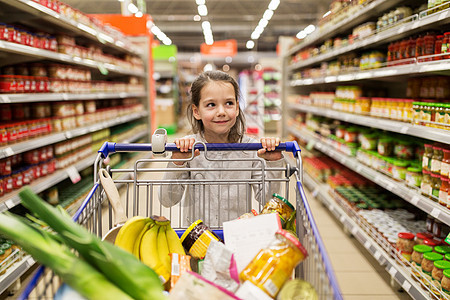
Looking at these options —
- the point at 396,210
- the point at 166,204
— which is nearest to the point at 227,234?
the point at 166,204

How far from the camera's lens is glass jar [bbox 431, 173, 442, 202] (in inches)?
91.7

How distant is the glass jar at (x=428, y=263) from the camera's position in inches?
87.4

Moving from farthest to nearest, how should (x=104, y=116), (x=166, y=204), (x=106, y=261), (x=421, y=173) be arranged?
(x=104, y=116) < (x=421, y=173) < (x=166, y=204) < (x=106, y=261)

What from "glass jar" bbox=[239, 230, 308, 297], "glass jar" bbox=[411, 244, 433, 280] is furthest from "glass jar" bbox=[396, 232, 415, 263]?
"glass jar" bbox=[239, 230, 308, 297]

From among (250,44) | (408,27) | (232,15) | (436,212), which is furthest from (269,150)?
(250,44)

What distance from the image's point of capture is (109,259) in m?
0.77

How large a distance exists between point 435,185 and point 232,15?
17.1 meters

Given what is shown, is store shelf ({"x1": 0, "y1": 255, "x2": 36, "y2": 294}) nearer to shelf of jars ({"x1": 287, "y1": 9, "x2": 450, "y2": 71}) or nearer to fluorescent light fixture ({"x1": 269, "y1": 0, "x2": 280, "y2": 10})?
shelf of jars ({"x1": 287, "y1": 9, "x2": 450, "y2": 71})

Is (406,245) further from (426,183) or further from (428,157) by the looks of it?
(428,157)

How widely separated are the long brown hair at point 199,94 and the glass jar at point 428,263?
127 centimetres

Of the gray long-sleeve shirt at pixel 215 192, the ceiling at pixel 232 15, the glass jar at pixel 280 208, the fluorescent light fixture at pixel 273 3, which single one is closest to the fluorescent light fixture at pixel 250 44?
the ceiling at pixel 232 15

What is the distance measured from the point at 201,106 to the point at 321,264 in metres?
1.05

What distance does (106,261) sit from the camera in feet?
2.56

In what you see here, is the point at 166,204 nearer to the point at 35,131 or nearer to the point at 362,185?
the point at 35,131
